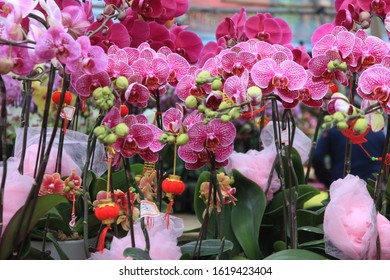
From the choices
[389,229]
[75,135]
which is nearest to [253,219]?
[389,229]

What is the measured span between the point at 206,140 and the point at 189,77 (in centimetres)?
12

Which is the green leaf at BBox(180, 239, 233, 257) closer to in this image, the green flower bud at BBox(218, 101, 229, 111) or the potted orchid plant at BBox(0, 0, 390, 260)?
the potted orchid plant at BBox(0, 0, 390, 260)

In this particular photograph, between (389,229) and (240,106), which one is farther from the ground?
(240,106)

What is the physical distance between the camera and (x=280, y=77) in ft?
2.36

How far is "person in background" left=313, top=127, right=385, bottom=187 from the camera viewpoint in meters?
2.05

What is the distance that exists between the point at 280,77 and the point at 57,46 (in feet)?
0.92

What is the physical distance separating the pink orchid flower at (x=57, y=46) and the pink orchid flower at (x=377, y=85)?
1.09 ft

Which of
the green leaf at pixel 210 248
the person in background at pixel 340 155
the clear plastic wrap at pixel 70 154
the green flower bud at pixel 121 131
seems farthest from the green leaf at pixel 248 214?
the person in background at pixel 340 155

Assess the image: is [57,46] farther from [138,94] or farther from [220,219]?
[220,219]

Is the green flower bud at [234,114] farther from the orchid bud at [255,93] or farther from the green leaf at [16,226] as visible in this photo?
the green leaf at [16,226]

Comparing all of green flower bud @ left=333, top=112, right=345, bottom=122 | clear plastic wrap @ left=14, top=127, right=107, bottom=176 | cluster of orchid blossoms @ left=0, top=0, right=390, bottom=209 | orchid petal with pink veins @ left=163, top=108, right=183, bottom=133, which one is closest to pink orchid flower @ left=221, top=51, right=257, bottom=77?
cluster of orchid blossoms @ left=0, top=0, right=390, bottom=209

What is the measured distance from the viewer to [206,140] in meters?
0.71

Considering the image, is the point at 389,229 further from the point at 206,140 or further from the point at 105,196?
the point at 105,196
